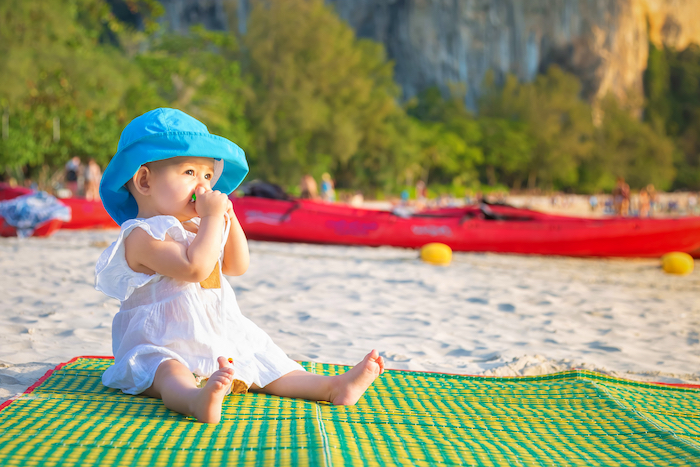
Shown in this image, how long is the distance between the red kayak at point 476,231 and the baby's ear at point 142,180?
6.32m

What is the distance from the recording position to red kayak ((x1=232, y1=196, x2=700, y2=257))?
8.20m

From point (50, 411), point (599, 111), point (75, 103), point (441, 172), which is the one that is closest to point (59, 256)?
point (50, 411)

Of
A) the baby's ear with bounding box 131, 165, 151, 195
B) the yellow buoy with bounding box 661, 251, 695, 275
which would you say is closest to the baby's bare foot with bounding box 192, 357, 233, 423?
the baby's ear with bounding box 131, 165, 151, 195

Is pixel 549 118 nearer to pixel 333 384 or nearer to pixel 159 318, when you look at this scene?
pixel 333 384

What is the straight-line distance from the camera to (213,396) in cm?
163

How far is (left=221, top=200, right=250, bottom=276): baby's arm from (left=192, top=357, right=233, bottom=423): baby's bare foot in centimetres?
46

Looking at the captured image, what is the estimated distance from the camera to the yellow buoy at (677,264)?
7555 millimetres

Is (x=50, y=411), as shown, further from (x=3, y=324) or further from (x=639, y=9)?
(x=639, y=9)

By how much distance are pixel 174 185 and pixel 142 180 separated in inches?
4.7

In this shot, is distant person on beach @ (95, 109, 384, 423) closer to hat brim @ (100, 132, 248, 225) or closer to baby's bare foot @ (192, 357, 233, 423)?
hat brim @ (100, 132, 248, 225)

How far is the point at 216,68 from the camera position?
2839 cm

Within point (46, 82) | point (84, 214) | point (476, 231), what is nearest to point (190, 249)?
point (476, 231)

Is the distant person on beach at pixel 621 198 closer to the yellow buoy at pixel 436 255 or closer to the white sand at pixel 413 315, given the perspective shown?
the white sand at pixel 413 315

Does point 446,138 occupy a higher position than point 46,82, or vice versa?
point 446,138
